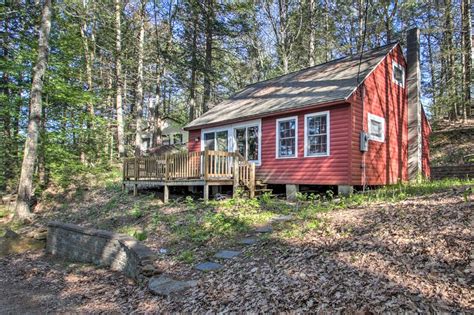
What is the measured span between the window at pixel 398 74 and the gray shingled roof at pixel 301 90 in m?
0.97

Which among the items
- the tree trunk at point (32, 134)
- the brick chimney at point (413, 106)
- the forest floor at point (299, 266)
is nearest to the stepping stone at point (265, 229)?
the forest floor at point (299, 266)

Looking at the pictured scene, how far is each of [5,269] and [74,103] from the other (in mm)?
10024

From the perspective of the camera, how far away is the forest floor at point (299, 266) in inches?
131

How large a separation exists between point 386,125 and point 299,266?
379 inches

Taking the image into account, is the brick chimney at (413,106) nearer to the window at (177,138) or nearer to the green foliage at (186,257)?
the green foliage at (186,257)

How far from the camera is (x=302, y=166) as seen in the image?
11.1m

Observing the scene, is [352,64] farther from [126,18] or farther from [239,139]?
[126,18]

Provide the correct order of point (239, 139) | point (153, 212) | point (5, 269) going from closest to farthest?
1. point (5, 269)
2. point (153, 212)
3. point (239, 139)

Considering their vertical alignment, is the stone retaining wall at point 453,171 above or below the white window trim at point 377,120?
below

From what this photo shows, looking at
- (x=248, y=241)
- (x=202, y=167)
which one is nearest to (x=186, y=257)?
(x=248, y=241)

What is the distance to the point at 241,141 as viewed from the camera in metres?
13.2

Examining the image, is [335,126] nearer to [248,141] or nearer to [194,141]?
[248,141]

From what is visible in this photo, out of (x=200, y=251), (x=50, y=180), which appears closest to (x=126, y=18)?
(x=50, y=180)

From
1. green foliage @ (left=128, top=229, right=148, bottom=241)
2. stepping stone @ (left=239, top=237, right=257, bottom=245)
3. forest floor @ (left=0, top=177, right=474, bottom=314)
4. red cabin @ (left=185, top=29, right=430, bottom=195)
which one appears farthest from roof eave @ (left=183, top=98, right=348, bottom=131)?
green foliage @ (left=128, top=229, right=148, bottom=241)
